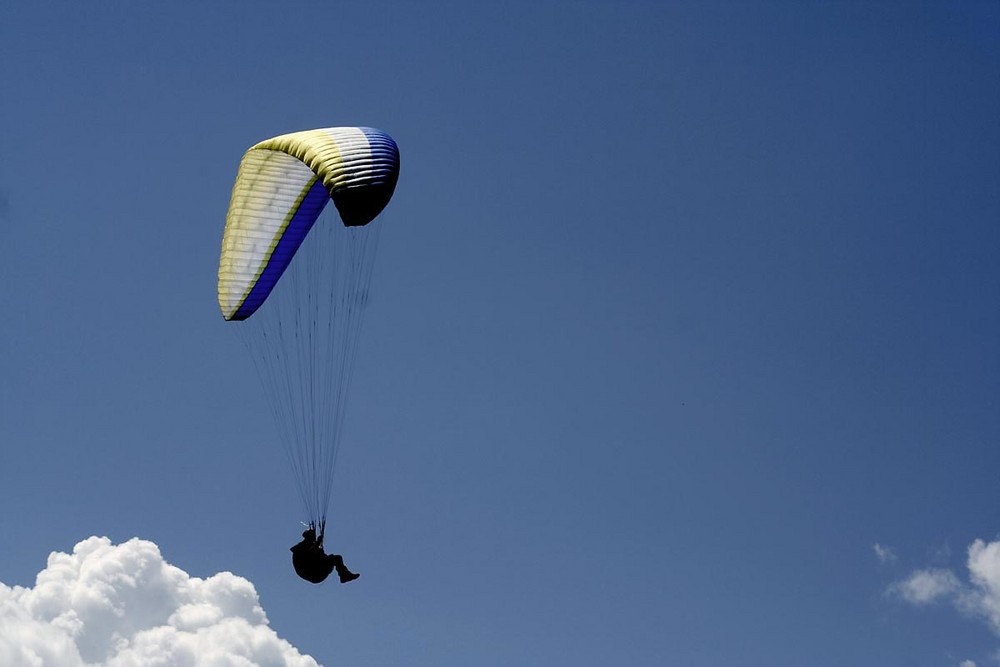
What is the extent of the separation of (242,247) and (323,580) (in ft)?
35.6

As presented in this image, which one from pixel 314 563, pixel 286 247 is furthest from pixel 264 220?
pixel 314 563

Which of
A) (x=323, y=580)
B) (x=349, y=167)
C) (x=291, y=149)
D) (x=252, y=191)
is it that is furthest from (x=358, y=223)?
(x=323, y=580)

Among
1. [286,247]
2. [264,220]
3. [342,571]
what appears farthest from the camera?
[286,247]

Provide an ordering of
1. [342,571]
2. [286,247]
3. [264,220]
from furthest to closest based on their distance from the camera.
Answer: [286,247]
[264,220]
[342,571]

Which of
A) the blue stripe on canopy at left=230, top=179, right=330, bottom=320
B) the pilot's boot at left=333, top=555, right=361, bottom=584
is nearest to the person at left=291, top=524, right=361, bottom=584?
the pilot's boot at left=333, top=555, right=361, bottom=584

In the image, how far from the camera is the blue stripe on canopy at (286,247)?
43781 millimetres

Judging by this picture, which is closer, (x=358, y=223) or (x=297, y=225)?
(x=358, y=223)

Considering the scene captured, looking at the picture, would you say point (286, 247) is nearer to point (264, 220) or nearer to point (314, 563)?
point (264, 220)

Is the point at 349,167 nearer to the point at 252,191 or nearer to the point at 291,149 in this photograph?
the point at 291,149

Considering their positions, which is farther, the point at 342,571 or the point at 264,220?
the point at 264,220

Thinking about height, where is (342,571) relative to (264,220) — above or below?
below

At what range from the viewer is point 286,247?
44094 mm

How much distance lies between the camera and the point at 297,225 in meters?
43.9

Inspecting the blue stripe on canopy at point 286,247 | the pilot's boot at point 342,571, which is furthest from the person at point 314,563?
the blue stripe on canopy at point 286,247
